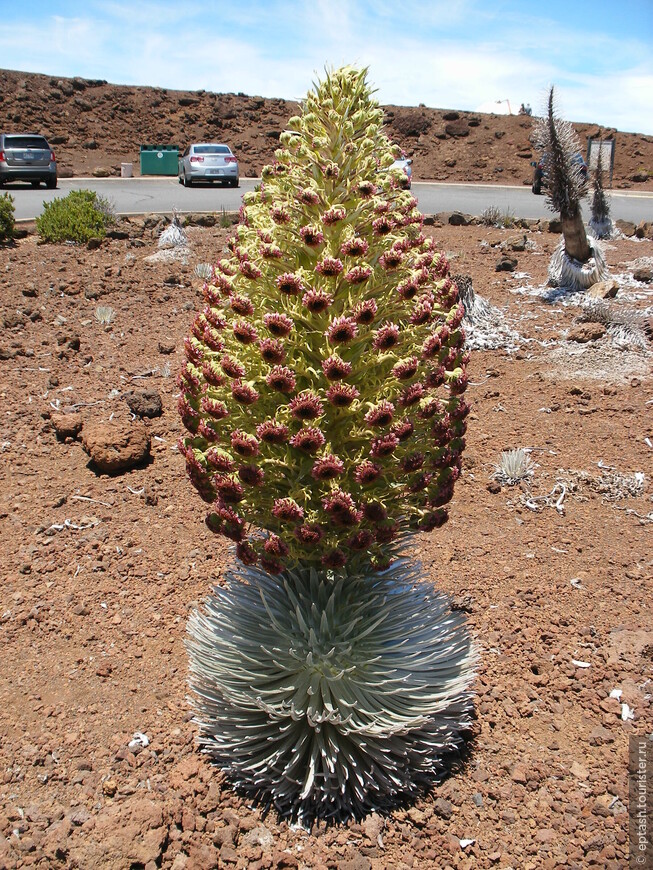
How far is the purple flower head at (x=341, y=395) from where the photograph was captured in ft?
6.81

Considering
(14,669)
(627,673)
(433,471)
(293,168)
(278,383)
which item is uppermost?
(293,168)

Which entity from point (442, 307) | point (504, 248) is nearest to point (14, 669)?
point (442, 307)

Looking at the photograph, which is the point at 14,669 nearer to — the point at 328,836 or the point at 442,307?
the point at 328,836

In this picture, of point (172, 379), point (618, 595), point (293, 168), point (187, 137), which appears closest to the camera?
point (293, 168)

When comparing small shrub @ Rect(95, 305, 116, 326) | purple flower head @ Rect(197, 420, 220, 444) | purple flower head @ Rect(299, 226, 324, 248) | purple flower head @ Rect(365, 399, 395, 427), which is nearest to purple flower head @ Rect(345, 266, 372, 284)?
purple flower head @ Rect(299, 226, 324, 248)

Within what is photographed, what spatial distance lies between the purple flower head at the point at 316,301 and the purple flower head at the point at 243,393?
266mm

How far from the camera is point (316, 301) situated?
2055 millimetres

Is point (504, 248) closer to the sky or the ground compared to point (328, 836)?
closer to the sky

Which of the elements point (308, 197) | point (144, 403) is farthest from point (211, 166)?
point (308, 197)

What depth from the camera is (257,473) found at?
2.17 m

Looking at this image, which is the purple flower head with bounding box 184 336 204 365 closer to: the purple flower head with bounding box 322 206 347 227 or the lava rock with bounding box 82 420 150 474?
the purple flower head with bounding box 322 206 347 227

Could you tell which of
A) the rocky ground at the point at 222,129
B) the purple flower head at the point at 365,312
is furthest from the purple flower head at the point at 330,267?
the rocky ground at the point at 222,129

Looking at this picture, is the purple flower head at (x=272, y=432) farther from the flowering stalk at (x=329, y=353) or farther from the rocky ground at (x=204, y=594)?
the rocky ground at (x=204, y=594)

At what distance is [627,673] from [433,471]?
1.40m
